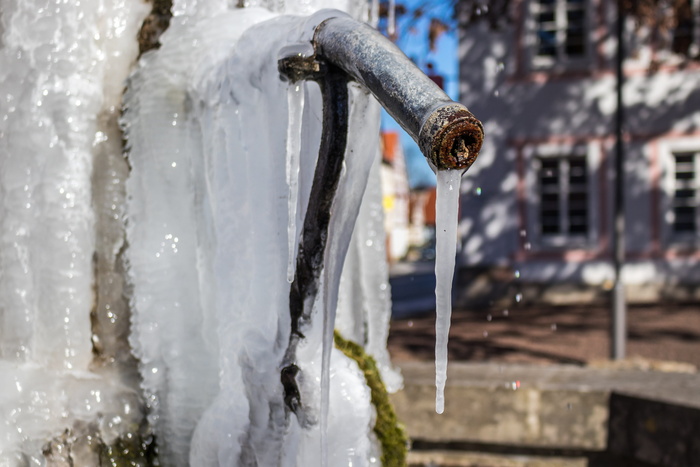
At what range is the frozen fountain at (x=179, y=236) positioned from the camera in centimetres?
95

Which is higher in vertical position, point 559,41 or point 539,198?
point 559,41

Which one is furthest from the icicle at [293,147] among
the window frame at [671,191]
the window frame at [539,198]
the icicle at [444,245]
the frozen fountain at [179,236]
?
the window frame at [671,191]

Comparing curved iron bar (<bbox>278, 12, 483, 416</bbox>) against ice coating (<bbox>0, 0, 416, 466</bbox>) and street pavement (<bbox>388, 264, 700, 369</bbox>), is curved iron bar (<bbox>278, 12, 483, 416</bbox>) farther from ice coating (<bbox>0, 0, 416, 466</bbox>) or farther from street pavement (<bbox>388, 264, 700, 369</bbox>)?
street pavement (<bbox>388, 264, 700, 369</bbox>)

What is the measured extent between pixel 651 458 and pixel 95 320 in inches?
45.7

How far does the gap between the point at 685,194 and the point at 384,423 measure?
12.8m

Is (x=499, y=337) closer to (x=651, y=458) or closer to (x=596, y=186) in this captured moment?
(x=596, y=186)

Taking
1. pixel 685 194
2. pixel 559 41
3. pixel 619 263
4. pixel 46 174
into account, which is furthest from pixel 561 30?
pixel 46 174

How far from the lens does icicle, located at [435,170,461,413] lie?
2.43 ft

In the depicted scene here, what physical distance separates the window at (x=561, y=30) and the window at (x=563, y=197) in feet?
5.75

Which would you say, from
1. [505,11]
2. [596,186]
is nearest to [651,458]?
[505,11]

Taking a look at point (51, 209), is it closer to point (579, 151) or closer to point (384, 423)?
point (384, 423)

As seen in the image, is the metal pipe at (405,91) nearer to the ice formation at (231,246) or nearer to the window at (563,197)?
the ice formation at (231,246)

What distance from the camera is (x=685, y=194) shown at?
1268 centimetres

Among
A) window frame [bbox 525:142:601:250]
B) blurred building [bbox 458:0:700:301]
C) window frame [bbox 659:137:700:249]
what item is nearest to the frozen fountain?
blurred building [bbox 458:0:700:301]
